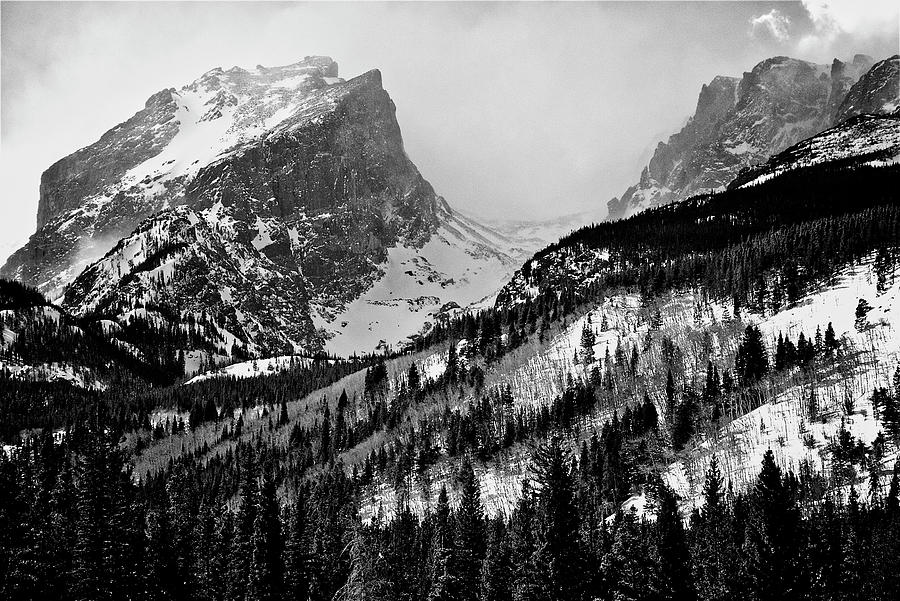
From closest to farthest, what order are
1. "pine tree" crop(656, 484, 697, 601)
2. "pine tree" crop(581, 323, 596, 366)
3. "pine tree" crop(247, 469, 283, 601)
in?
"pine tree" crop(247, 469, 283, 601)
"pine tree" crop(656, 484, 697, 601)
"pine tree" crop(581, 323, 596, 366)

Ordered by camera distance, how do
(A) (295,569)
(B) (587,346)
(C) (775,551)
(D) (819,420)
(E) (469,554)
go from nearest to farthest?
(A) (295,569) → (C) (775,551) → (E) (469,554) → (D) (819,420) → (B) (587,346)

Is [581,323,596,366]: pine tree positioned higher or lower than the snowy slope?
higher

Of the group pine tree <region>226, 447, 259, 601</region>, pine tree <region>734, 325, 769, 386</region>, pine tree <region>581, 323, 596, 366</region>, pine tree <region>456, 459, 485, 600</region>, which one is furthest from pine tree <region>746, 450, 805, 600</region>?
pine tree <region>581, 323, 596, 366</region>

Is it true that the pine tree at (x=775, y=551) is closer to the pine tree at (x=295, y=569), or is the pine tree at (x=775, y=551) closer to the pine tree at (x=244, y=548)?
the pine tree at (x=295, y=569)

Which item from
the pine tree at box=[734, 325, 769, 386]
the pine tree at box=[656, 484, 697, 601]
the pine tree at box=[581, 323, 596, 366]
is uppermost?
the pine tree at box=[581, 323, 596, 366]

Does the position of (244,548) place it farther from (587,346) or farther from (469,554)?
(587,346)

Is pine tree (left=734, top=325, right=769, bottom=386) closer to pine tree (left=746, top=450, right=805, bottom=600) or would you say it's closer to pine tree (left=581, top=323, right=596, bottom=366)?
pine tree (left=581, top=323, right=596, bottom=366)

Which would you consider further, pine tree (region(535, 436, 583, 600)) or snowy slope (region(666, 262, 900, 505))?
snowy slope (region(666, 262, 900, 505))

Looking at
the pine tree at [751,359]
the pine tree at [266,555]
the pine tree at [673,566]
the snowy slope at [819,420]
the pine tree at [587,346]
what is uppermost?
the pine tree at [587,346]

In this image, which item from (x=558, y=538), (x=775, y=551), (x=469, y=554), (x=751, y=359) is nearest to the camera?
(x=558, y=538)

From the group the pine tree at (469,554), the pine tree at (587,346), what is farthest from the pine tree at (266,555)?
the pine tree at (587,346)

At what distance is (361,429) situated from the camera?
190 m

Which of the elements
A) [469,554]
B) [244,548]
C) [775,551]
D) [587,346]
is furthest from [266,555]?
[587,346]

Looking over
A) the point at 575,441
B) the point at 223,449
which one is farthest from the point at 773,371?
the point at 223,449
